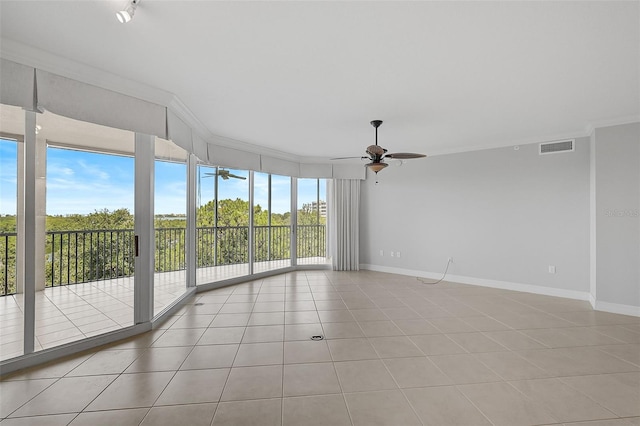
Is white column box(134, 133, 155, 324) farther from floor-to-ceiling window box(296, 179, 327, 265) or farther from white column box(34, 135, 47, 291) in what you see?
floor-to-ceiling window box(296, 179, 327, 265)

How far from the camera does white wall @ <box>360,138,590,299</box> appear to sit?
14.7ft

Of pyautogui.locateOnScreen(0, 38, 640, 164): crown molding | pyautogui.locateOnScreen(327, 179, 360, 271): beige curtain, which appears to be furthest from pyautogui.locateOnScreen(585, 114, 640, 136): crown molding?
pyautogui.locateOnScreen(327, 179, 360, 271): beige curtain

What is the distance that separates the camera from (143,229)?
3168mm

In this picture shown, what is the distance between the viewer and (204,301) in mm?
4277

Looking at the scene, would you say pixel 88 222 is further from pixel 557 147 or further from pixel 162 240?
pixel 557 147

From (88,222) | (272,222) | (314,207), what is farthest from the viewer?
(314,207)

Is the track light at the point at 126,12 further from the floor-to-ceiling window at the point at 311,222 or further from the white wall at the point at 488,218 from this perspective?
the white wall at the point at 488,218

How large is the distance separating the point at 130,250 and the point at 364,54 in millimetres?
3377

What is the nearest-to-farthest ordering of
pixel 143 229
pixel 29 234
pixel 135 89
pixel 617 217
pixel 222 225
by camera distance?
pixel 29 234
pixel 135 89
pixel 143 229
pixel 617 217
pixel 222 225

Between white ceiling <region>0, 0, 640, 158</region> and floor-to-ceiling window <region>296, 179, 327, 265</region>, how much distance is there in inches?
116

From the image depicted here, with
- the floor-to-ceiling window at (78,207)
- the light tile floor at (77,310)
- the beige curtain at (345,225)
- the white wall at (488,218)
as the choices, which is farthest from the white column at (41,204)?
the white wall at (488,218)

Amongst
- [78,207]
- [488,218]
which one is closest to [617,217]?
[488,218]

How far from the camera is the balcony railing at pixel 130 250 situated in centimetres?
330

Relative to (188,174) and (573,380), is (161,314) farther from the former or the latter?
(573,380)
